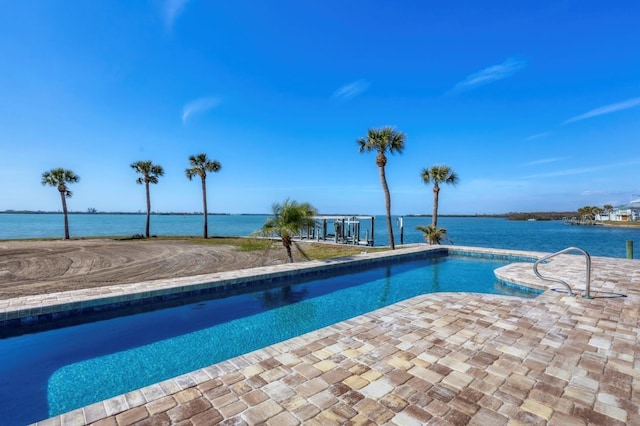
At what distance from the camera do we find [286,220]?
9.76 meters

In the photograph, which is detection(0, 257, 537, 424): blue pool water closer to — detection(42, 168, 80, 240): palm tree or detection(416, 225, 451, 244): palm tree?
detection(416, 225, 451, 244): palm tree

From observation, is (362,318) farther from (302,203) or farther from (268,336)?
(302,203)

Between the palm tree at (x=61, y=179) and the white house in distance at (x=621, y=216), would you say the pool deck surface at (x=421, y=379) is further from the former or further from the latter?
the white house in distance at (x=621, y=216)

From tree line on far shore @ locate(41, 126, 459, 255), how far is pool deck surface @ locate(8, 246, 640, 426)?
5.68m

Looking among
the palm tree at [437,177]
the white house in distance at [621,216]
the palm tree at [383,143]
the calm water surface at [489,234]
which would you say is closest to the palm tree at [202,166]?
the calm water surface at [489,234]

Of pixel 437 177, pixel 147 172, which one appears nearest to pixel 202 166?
pixel 147 172

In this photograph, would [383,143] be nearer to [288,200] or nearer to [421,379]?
[288,200]

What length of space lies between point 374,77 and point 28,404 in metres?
16.5

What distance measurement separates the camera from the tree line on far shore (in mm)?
9789

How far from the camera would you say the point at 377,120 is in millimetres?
16469

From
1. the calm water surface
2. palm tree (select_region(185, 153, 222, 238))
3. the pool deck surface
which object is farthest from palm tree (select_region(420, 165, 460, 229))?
palm tree (select_region(185, 153, 222, 238))

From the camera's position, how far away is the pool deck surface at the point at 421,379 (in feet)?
7.54

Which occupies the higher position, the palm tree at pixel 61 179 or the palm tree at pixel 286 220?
the palm tree at pixel 61 179

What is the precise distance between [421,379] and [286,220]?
7.40 m
